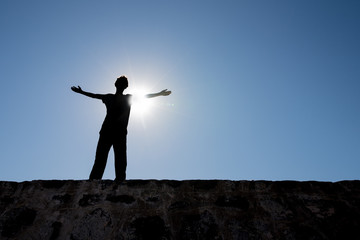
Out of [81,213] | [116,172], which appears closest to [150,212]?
[81,213]

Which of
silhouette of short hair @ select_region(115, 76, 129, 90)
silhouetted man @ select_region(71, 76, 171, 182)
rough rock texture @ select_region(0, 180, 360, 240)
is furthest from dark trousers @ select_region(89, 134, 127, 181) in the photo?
rough rock texture @ select_region(0, 180, 360, 240)

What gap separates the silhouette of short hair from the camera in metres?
4.07

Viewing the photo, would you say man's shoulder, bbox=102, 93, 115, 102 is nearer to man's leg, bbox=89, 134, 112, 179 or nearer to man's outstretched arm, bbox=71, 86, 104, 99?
man's outstretched arm, bbox=71, 86, 104, 99

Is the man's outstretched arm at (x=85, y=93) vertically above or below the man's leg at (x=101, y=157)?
above

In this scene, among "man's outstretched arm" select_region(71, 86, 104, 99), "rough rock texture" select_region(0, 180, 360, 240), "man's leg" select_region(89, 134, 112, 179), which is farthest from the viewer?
"man's outstretched arm" select_region(71, 86, 104, 99)

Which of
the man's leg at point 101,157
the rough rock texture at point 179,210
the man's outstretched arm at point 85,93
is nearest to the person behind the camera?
the rough rock texture at point 179,210

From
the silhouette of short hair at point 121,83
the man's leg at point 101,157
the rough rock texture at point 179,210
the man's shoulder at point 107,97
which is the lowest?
the rough rock texture at point 179,210

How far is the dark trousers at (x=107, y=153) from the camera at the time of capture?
130 inches

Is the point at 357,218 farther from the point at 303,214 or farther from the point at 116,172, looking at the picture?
the point at 116,172

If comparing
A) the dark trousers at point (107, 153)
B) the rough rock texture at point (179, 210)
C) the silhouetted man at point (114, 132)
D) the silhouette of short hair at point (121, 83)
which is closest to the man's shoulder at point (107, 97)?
the silhouetted man at point (114, 132)

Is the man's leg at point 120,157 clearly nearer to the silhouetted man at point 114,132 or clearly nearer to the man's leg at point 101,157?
the silhouetted man at point 114,132

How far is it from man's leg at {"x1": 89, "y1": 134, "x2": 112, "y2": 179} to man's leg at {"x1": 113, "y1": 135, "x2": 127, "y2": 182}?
0.38ft

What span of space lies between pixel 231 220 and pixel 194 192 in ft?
1.23

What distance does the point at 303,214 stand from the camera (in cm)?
206
